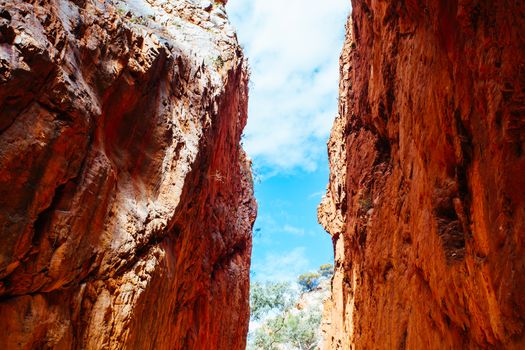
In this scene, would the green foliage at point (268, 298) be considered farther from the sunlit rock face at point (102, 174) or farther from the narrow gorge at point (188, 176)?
the sunlit rock face at point (102, 174)

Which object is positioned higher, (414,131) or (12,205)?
(414,131)

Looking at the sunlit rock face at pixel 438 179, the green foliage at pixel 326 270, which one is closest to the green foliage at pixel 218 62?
the sunlit rock face at pixel 438 179

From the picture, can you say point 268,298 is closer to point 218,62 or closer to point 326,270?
point 326,270

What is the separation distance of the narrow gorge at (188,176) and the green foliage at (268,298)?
29.3 m

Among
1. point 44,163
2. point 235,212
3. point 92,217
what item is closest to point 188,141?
point 92,217

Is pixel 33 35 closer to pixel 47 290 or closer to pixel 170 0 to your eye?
pixel 47 290

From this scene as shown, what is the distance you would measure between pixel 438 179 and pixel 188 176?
558cm

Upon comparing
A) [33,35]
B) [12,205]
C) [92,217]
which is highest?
[33,35]

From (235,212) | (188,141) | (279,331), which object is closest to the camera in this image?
(188,141)

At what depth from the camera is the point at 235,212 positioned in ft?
59.7

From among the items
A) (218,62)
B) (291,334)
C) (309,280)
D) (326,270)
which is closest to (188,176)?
(218,62)

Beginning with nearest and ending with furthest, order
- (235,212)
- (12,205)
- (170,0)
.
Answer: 1. (12,205)
2. (170,0)
3. (235,212)

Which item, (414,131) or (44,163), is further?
(414,131)

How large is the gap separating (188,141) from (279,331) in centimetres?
3216
